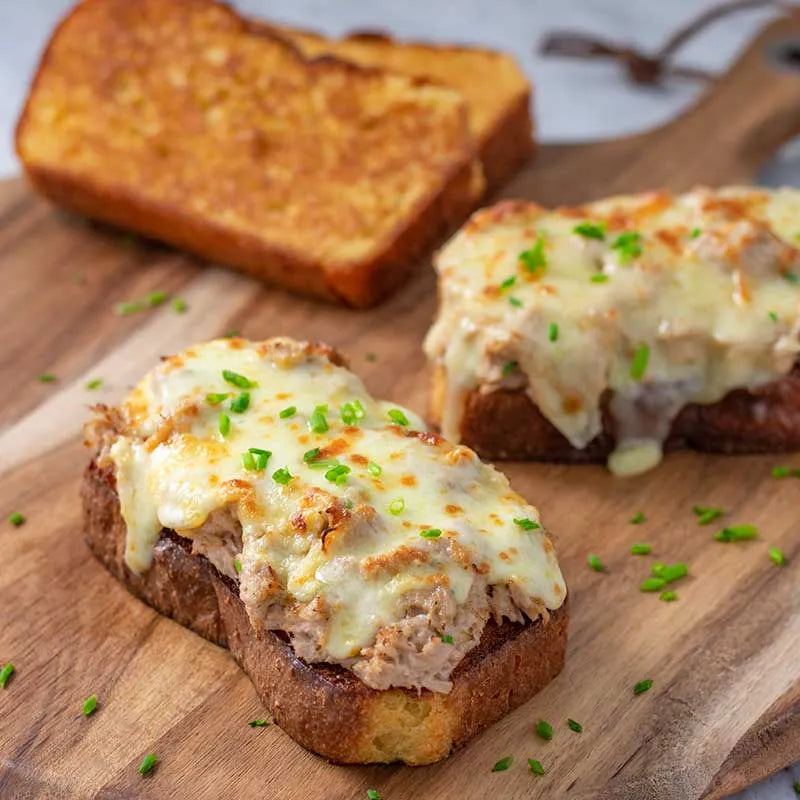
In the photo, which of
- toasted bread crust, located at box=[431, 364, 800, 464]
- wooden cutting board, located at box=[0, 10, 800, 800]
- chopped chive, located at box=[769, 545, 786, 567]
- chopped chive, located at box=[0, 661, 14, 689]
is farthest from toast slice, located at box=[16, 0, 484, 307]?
chopped chive, located at box=[0, 661, 14, 689]

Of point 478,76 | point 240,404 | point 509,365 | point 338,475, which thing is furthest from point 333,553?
point 478,76

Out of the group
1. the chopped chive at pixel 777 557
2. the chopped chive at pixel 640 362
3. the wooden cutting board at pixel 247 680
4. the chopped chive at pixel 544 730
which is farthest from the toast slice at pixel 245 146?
the chopped chive at pixel 544 730

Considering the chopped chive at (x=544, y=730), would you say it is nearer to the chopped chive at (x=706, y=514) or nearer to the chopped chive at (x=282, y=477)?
the chopped chive at (x=282, y=477)

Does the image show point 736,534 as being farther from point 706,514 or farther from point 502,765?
point 502,765

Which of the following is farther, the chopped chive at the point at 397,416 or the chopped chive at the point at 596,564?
the chopped chive at the point at 596,564

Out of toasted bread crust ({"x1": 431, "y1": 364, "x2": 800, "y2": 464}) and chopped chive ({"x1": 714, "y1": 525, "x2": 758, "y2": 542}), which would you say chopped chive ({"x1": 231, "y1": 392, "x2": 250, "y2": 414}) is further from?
chopped chive ({"x1": 714, "y1": 525, "x2": 758, "y2": 542})

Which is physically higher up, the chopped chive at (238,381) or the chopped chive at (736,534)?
the chopped chive at (238,381)

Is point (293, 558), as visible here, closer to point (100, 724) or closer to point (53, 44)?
point (100, 724)

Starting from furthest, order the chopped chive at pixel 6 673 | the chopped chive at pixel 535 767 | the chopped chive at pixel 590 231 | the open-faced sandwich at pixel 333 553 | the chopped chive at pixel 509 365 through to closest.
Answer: the chopped chive at pixel 590 231, the chopped chive at pixel 509 365, the chopped chive at pixel 6 673, the chopped chive at pixel 535 767, the open-faced sandwich at pixel 333 553
